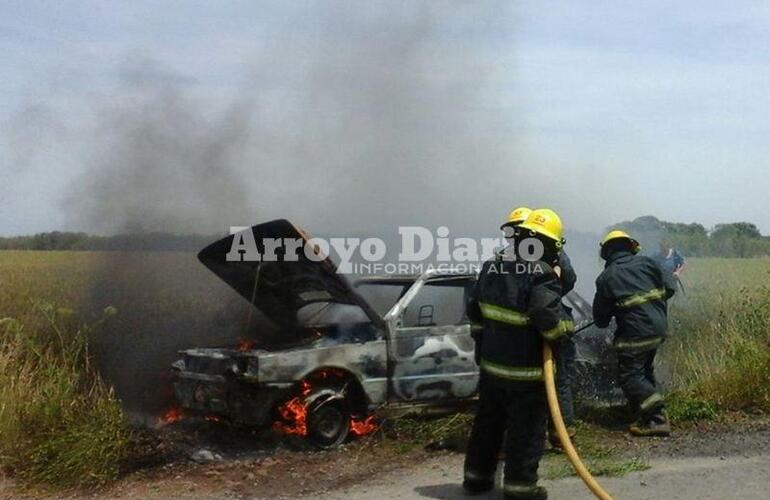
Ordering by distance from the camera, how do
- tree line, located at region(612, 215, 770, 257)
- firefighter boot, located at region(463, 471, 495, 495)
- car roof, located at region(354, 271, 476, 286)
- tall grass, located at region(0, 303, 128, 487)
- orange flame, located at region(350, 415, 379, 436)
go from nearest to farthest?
firefighter boot, located at region(463, 471, 495, 495) → tall grass, located at region(0, 303, 128, 487) → orange flame, located at region(350, 415, 379, 436) → car roof, located at region(354, 271, 476, 286) → tree line, located at region(612, 215, 770, 257)

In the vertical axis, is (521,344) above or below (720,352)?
above

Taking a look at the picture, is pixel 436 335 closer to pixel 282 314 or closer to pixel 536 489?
pixel 282 314

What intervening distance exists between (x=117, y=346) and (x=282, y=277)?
10.9 ft

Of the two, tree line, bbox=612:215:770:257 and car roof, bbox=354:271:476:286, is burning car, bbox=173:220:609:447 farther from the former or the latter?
tree line, bbox=612:215:770:257

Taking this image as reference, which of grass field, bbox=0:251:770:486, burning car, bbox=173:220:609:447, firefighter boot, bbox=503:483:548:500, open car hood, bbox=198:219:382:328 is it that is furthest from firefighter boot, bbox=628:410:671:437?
open car hood, bbox=198:219:382:328

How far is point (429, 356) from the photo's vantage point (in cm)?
725

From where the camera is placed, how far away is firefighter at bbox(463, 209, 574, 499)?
519 centimetres

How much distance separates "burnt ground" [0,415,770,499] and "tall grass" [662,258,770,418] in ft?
0.86

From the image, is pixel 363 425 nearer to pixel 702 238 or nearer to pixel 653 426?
pixel 653 426

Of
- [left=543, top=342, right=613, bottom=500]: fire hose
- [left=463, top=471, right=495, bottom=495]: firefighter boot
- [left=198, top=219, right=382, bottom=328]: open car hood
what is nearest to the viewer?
[left=543, top=342, right=613, bottom=500]: fire hose

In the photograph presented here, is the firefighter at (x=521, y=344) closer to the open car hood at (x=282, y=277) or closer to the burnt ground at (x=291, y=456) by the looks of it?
the burnt ground at (x=291, y=456)

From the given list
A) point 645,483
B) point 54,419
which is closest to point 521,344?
point 645,483

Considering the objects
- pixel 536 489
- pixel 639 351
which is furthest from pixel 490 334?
pixel 639 351

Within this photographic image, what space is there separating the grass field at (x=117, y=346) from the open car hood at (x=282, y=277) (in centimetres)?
142
